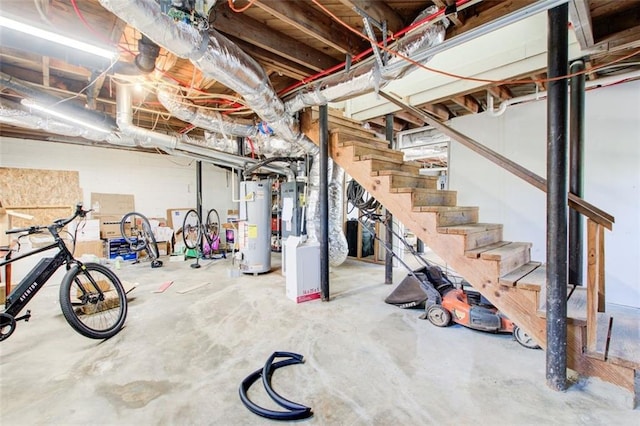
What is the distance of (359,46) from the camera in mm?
2791

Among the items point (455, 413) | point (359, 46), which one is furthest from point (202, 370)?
point (359, 46)

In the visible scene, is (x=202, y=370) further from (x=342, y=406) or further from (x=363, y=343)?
(x=363, y=343)

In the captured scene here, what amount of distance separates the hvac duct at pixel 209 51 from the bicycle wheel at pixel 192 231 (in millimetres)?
3652

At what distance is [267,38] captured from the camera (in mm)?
2584

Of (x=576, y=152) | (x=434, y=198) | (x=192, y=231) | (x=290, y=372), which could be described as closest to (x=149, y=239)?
(x=192, y=231)

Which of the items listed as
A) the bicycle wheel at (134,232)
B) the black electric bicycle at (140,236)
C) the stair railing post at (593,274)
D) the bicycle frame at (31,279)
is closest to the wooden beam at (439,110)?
the stair railing post at (593,274)

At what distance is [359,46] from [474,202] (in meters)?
2.85

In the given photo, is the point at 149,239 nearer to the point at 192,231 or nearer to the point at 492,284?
the point at 192,231

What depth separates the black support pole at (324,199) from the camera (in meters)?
3.25

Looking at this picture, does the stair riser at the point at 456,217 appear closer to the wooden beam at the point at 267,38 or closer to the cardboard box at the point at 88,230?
the wooden beam at the point at 267,38

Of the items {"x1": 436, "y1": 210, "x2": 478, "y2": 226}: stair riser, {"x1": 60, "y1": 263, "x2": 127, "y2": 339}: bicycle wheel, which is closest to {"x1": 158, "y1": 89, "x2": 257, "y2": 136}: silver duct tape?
{"x1": 60, "y1": 263, "x2": 127, "y2": 339}: bicycle wheel

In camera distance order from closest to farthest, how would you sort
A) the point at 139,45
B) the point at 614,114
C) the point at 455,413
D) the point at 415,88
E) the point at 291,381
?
the point at 455,413 < the point at 291,381 < the point at 139,45 < the point at 614,114 < the point at 415,88

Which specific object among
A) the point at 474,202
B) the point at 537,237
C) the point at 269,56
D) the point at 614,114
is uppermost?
the point at 269,56

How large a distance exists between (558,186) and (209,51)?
252 cm
